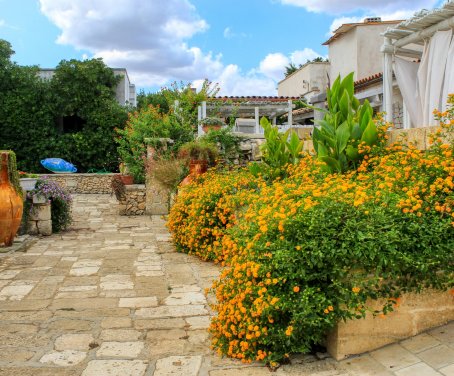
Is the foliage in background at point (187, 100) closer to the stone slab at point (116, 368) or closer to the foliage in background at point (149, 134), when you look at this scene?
the foliage in background at point (149, 134)

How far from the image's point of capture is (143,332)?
12.5 ft

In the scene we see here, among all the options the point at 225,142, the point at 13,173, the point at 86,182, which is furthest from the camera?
the point at 86,182

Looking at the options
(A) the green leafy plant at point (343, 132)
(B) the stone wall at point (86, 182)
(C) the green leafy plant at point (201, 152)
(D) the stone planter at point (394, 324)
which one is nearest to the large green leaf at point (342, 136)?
(A) the green leafy plant at point (343, 132)

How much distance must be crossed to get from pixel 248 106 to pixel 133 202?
5330mm

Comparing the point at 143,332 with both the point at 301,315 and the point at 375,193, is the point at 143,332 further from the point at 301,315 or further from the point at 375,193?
the point at 375,193

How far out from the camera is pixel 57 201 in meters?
9.08

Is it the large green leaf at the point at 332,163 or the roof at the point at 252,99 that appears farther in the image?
the roof at the point at 252,99

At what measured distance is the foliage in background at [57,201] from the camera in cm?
873

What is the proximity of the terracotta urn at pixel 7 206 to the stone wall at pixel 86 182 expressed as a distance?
10.1 metres

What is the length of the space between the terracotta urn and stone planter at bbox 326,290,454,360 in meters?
5.62

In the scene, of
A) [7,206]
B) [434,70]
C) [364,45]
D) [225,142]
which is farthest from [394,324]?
[364,45]

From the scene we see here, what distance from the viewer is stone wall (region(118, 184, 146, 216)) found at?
11680 millimetres

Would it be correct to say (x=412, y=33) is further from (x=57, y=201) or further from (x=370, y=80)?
(x=57, y=201)

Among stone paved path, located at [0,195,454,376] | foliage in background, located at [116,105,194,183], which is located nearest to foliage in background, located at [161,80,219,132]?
foliage in background, located at [116,105,194,183]
